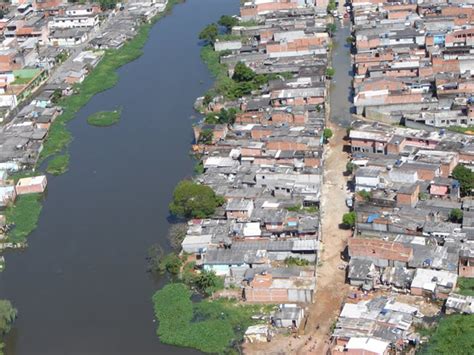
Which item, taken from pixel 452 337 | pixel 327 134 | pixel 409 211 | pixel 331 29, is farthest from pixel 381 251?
pixel 331 29

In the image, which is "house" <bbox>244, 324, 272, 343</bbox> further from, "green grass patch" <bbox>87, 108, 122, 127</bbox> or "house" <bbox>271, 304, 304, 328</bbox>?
"green grass patch" <bbox>87, 108, 122, 127</bbox>

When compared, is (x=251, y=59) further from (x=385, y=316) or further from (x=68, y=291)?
(x=385, y=316)

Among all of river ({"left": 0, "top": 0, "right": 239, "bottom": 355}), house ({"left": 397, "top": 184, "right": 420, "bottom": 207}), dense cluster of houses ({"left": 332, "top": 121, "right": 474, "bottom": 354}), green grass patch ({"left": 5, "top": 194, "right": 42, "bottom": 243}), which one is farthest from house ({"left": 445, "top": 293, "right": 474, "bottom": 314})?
green grass patch ({"left": 5, "top": 194, "right": 42, "bottom": 243})

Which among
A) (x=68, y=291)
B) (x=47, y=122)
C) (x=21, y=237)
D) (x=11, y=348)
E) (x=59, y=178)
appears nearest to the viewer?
(x=11, y=348)

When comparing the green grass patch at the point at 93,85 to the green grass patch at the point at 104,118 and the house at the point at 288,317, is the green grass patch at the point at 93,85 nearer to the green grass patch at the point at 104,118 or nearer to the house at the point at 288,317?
the green grass patch at the point at 104,118

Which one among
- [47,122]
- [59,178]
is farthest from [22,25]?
[59,178]

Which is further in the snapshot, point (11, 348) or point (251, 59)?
point (251, 59)

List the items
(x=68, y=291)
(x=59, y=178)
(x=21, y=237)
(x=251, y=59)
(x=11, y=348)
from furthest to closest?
(x=251, y=59) → (x=59, y=178) → (x=21, y=237) → (x=68, y=291) → (x=11, y=348)
